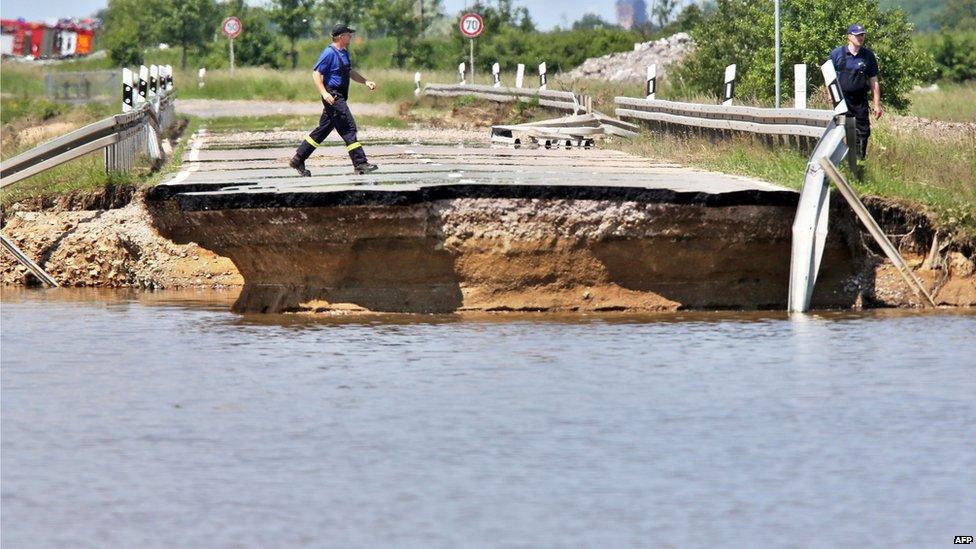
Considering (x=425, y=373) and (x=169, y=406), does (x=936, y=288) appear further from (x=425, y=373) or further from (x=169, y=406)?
(x=169, y=406)

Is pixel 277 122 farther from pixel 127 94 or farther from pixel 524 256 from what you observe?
pixel 524 256

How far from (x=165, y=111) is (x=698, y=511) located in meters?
24.7

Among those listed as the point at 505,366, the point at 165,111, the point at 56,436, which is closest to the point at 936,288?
the point at 505,366

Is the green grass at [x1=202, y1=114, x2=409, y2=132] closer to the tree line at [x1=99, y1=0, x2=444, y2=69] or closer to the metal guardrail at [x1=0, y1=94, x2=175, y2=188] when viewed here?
the metal guardrail at [x1=0, y1=94, x2=175, y2=188]

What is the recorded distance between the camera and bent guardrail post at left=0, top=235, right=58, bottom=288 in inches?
588

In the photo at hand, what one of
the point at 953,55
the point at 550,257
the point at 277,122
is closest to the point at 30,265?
the point at 550,257

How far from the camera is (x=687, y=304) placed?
40.0 ft

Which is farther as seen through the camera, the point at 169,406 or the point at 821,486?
the point at 169,406

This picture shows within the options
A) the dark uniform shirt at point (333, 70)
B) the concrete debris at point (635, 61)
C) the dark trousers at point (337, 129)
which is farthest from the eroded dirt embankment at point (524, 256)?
the concrete debris at point (635, 61)

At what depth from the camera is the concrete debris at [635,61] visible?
59.6m

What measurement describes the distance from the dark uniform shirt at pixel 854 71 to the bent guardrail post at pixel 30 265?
7602 mm

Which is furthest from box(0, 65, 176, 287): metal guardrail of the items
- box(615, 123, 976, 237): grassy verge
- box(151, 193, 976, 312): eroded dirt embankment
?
box(615, 123, 976, 237): grassy verge

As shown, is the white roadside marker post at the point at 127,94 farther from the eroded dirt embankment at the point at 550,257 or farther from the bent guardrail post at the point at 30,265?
the eroded dirt embankment at the point at 550,257

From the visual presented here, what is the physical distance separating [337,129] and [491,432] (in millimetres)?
7859
